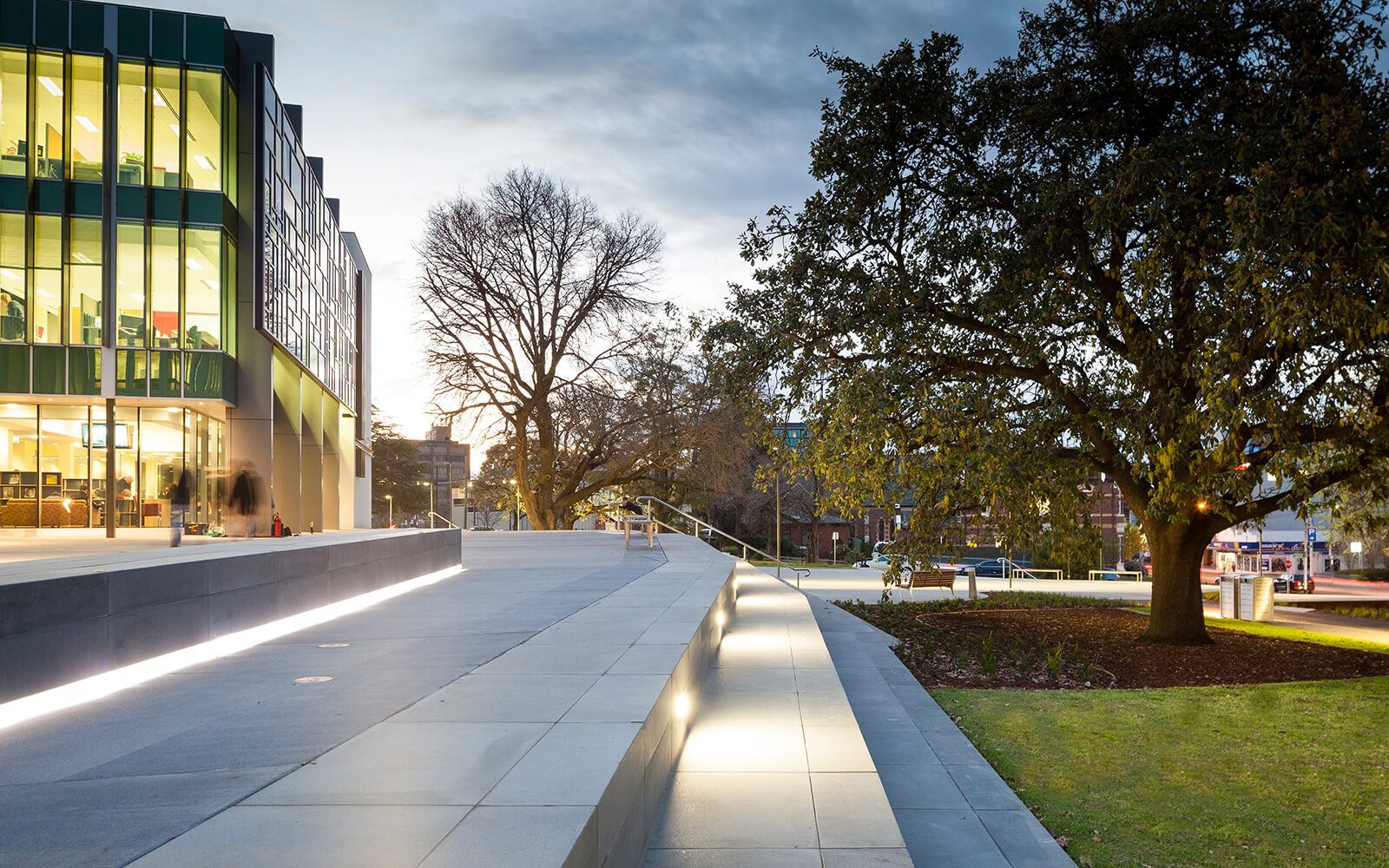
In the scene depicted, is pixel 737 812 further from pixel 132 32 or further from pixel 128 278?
pixel 132 32

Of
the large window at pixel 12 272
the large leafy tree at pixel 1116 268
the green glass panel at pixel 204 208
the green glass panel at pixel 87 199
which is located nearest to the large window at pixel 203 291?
the green glass panel at pixel 204 208

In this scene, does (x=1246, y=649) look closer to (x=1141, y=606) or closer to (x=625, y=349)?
(x=1141, y=606)

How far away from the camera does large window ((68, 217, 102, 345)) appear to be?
20172 mm

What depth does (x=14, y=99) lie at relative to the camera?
19.6 meters

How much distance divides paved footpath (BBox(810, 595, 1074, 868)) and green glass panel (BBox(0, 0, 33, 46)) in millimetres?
21474

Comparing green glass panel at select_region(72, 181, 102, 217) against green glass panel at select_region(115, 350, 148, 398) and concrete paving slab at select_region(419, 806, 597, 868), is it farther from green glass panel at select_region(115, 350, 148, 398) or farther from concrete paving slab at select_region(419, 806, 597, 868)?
concrete paving slab at select_region(419, 806, 597, 868)

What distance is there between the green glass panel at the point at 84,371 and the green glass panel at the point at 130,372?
0.37 meters

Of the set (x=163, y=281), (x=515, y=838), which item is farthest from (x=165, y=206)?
(x=515, y=838)

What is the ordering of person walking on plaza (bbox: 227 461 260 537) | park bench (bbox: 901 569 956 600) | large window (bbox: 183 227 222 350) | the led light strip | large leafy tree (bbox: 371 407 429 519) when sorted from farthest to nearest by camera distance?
large leafy tree (bbox: 371 407 429 519) → park bench (bbox: 901 569 956 600) → person walking on plaza (bbox: 227 461 260 537) → large window (bbox: 183 227 222 350) → the led light strip

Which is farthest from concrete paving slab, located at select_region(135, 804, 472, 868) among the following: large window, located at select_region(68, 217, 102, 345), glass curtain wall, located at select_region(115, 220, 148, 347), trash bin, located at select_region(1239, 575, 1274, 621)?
trash bin, located at select_region(1239, 575, 1274, 621)

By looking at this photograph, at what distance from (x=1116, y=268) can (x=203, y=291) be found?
64.4 feet

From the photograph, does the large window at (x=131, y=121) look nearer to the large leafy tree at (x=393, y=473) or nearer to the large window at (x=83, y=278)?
the large window at (x=83, y=278)

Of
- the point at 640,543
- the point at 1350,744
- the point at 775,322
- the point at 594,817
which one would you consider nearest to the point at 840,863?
the point at 594,817

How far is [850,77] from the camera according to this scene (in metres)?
14.7
